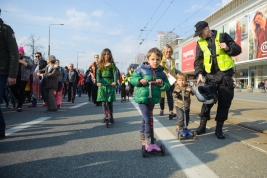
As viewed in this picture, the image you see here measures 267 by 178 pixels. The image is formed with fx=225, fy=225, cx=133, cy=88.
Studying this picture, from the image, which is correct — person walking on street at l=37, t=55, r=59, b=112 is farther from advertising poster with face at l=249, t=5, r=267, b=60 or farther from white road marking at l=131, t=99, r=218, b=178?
advertising poster with face at l=249, t=5, r=267, b=60

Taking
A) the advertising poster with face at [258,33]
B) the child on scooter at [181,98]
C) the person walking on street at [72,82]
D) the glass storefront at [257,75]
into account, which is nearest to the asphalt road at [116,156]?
the child on scooter at [181,98]

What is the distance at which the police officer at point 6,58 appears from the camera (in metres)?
3.90

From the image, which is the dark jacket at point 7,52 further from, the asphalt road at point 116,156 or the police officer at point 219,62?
the police officer at point 219,62

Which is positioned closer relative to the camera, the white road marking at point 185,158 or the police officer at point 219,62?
the white road marking at point 185,158

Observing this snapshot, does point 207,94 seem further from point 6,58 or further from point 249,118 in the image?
point 6,58

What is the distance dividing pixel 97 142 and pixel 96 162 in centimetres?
95

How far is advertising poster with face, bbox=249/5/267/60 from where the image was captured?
3369 centimetres

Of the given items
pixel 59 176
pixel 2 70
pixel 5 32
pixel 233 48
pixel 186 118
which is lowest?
pixel 59 176

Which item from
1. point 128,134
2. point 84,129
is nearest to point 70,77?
point 84,129

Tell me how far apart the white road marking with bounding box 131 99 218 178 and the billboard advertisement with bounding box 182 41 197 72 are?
193ft

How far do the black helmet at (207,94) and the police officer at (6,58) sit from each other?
10.5 feet

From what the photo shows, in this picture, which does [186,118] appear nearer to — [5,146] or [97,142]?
[97,142]

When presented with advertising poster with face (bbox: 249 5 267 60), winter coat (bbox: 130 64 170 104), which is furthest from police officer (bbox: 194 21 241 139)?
advertising poster with face (bbox: 249 5 267 60)

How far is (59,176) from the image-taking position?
2355 millimetres
